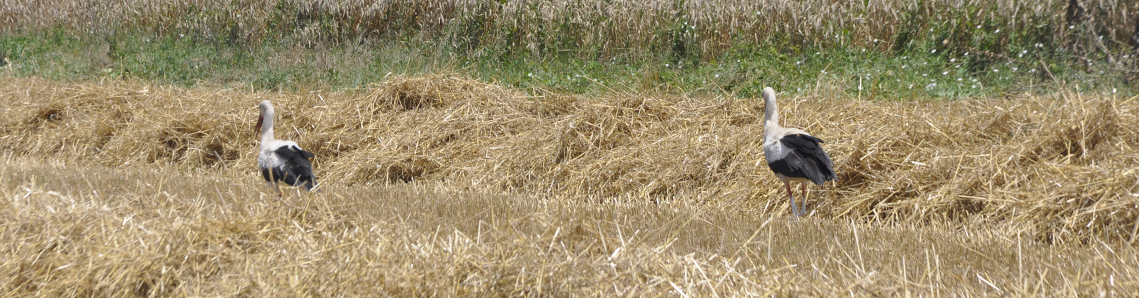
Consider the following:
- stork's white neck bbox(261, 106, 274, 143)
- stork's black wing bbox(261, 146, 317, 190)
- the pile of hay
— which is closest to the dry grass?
the pile of hay

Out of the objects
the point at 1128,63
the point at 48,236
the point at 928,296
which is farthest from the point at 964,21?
the point at 48,236

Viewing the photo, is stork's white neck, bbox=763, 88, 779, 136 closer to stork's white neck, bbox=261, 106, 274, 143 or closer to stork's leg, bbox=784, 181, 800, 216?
stork's leg, bbox=784, 181, 800, 216

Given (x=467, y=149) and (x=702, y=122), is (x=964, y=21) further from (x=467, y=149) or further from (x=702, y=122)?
(x=467, y=149)

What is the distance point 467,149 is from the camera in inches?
310

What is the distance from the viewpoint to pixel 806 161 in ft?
17.4

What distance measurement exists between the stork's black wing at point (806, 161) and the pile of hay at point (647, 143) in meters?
0.57

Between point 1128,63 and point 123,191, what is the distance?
9644 millimetres

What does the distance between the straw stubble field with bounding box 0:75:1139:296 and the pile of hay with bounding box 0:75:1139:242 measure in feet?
0.08

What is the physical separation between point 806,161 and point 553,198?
2041 mm

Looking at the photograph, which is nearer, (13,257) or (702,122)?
(13,257)

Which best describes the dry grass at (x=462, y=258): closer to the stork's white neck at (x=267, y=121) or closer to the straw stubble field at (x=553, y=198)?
the straw stubble field at (x=553, y=198)

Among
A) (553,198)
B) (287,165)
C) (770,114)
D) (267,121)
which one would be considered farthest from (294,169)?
(770,114)

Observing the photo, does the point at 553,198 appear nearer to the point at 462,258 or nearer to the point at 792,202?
the point at 792,202

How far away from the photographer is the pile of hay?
5.37m
